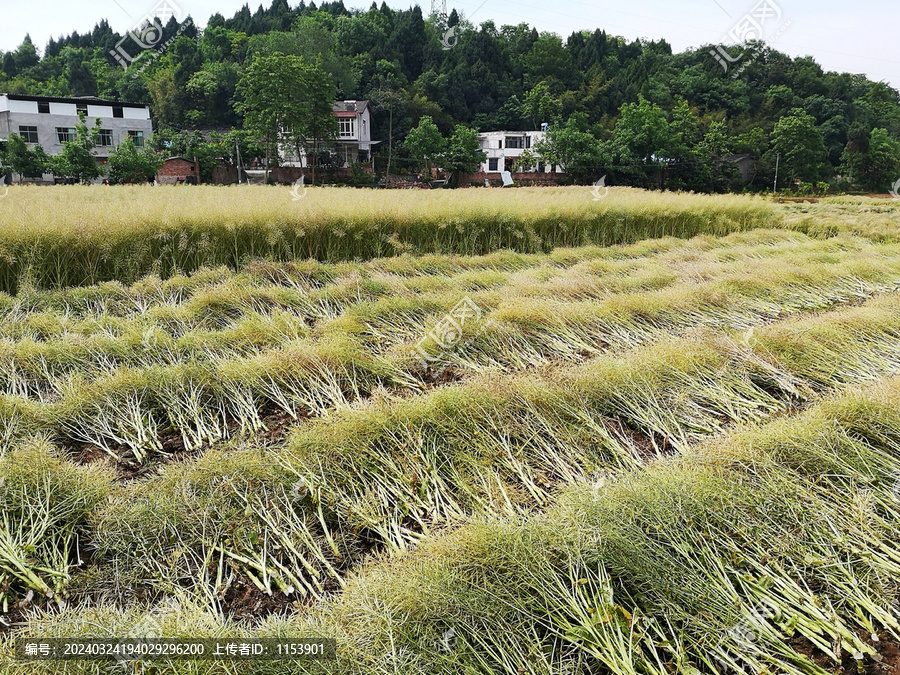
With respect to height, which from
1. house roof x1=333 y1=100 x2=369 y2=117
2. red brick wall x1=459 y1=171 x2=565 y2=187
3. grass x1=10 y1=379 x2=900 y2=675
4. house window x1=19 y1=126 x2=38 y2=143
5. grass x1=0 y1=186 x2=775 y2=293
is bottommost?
grass x1=10 y1=379 x2=900 y2=675

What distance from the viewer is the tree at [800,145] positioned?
46812 mm

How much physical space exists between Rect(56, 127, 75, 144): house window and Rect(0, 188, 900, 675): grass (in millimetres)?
42355

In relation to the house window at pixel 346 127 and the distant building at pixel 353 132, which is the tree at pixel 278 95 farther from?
the house window at pixel 346 127

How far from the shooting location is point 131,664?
206 centimetres

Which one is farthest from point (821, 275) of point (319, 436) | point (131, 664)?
point (131, 664)

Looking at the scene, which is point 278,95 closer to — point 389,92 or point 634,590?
point 389,92

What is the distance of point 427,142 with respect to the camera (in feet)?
136

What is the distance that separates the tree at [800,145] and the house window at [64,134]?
5406cm

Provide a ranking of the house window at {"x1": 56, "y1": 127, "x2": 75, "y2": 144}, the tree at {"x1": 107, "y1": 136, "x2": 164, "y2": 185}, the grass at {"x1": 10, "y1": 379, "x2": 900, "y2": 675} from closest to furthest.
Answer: the grass at {"x1": 10, "y1": 379, "x2": 900, "y2": 675}
the tree at {"x1": 107, "y1": 136, "x2": 164, "y2": 185}
the house window at {"x1": 56, "y1": 127, "x2": 75, "y2": 144}

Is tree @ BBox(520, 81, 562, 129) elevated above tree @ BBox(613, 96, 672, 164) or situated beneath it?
elevated above

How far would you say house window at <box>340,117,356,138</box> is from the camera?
47531 millimetres
